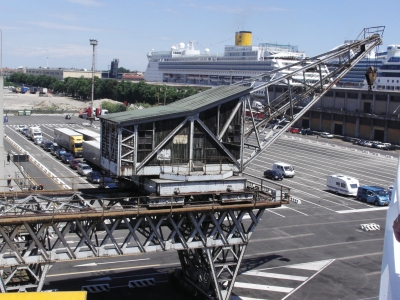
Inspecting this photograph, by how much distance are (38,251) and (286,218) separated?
21448 millimetres

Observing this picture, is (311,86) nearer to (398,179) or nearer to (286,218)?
(398,179)

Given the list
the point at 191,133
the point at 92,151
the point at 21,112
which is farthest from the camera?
the point at 21,112

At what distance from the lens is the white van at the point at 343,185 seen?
43.0 m

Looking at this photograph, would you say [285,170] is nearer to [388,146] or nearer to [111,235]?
[388,146]

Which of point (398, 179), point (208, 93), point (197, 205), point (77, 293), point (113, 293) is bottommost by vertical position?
point (113, 293)

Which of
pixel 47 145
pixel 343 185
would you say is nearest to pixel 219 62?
pixel 47 145

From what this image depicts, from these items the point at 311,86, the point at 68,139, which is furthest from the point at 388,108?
the point at 311,86

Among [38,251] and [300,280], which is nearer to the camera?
[38,251]

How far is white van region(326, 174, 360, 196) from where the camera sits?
141 feet

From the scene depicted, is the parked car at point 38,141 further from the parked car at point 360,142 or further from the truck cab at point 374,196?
the parked car at point 360,142

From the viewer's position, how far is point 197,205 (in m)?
17.9

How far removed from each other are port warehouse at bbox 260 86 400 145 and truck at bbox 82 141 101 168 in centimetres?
4650

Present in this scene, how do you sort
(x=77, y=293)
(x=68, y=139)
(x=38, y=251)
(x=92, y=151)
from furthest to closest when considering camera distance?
1. (x=68, y=139)
2. (x=92, y=151)
3. (x=38, y=251)
4. (x=77, y=293)

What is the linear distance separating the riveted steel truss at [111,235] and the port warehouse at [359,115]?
204 ft
